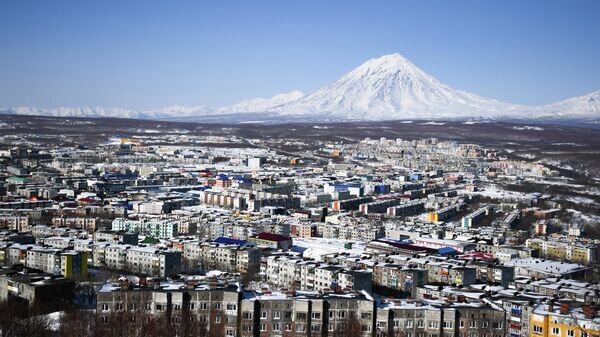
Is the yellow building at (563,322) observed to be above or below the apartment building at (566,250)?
above

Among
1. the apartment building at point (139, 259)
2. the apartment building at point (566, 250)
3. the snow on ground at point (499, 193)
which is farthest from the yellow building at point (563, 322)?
the snow on ground at point (499, 193)

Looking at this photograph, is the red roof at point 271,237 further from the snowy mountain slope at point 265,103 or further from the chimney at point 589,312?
the snowy mountain slope at point 265,103

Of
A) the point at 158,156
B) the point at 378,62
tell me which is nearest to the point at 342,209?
the point at 158,156

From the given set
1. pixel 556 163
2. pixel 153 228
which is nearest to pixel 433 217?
pixel 153 228

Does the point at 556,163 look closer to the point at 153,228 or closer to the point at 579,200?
the point at 579,200

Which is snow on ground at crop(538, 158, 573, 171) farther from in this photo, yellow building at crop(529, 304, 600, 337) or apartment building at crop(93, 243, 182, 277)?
yellow building at crop(529, 304, 600, 337)

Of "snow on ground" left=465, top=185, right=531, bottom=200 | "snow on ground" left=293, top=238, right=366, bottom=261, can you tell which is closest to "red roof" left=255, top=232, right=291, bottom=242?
"snow on ground" left=293, top=238, right=366, bottom=261
